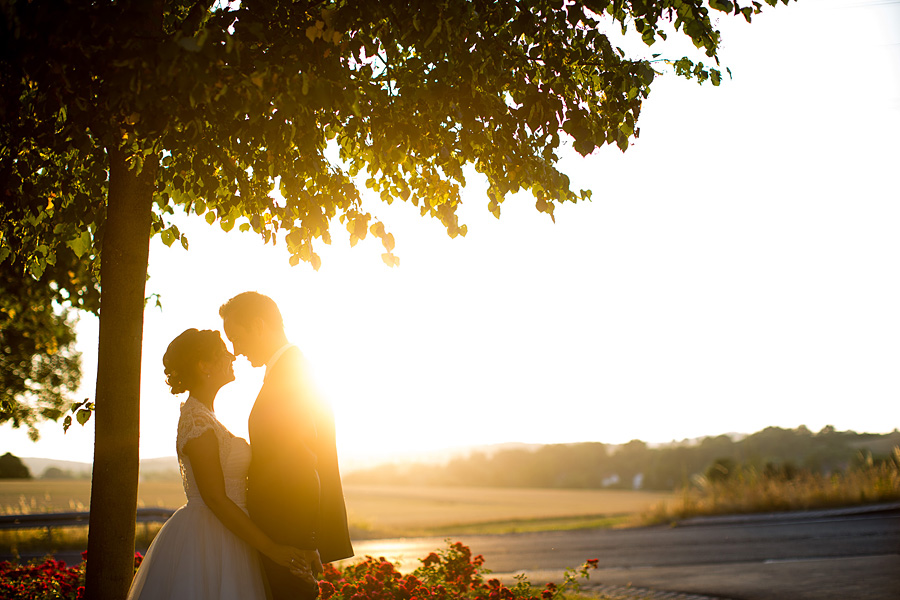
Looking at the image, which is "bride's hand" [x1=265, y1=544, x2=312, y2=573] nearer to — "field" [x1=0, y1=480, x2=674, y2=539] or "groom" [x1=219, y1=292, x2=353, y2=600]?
"groom" [x1=219, y1=292, x2=353, y2=600]

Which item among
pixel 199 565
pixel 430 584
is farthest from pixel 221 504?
pixel 430 584

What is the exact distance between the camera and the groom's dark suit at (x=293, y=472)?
133 inches

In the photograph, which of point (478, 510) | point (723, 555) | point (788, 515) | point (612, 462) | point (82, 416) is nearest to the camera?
point (82, 416)

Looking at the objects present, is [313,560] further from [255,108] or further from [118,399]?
[255,108]

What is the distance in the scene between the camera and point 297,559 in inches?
138

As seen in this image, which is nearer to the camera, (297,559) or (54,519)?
(297,559)

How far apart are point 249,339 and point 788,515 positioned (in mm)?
18240

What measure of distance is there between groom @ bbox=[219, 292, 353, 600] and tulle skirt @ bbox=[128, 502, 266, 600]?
0.11m

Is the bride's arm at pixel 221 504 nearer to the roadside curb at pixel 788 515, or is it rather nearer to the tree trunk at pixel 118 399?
the tree trunk at pixel 118 399

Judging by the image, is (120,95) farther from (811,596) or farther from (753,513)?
(753,513)

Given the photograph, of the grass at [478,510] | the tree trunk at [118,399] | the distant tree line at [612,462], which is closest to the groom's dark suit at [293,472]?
the tree trunk at [118,399]

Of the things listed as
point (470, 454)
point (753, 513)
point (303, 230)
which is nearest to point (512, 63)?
point (303, 230)

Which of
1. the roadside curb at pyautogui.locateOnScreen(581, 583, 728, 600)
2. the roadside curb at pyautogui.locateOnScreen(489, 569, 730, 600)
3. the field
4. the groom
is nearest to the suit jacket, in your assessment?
the groom

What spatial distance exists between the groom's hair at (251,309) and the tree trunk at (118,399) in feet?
3.86
